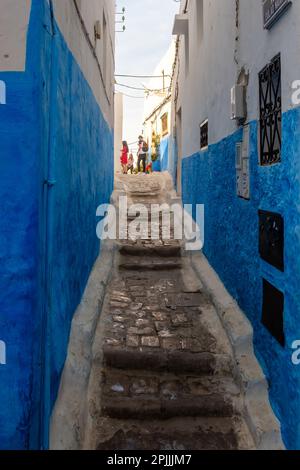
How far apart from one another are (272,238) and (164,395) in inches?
67.4

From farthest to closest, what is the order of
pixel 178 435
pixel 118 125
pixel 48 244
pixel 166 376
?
pixel 118 125 → pixel 166 376 → pixel 178 435 → pixel 48 244

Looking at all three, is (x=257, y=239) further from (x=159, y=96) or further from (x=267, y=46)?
(x=159, y=96)

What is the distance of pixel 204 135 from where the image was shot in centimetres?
731

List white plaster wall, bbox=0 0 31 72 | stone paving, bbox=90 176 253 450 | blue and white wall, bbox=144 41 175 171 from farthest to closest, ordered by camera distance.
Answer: blue and white wall, bbox=144 41 175 171
stone paving, bbox=90 176 253 450
white plaster wall, bbox=0 0 31 72

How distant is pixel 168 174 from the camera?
14.1m

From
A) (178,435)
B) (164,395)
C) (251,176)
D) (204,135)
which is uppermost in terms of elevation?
(204,135)

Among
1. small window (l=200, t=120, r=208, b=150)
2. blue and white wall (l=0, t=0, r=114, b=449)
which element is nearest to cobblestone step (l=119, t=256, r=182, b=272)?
small window (l=200, t=120, r=208, b=150)

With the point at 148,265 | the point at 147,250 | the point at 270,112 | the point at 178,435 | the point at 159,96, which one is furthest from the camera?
the point at 159,96

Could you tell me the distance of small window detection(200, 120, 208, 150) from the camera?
7.10 meters

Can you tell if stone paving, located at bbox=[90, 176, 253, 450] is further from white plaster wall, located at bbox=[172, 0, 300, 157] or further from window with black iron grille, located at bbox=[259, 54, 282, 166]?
white plaster wall, located at bbox=[172, 0, 300, 157]

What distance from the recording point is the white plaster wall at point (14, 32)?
266 cm

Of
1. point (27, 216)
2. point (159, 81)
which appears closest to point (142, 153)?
point (159, 81)

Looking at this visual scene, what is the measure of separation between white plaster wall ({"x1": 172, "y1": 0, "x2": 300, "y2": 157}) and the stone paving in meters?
2.36

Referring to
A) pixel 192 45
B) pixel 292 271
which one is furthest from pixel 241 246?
pixel 192 45
